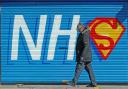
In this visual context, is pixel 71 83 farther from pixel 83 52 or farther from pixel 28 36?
pixel 28 36

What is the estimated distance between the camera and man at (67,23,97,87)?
44.8 feet

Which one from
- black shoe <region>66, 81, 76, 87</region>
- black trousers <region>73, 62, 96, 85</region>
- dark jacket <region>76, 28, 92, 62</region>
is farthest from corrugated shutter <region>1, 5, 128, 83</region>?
dark jacket <region>76, 28, 92, 62</region>

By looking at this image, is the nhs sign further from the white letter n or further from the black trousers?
the black trousers

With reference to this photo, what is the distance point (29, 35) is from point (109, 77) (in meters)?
2.64

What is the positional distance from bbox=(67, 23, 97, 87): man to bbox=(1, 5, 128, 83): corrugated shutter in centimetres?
91

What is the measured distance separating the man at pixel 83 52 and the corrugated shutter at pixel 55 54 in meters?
0.91

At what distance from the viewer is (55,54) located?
14.8 meters

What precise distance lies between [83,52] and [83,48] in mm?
110

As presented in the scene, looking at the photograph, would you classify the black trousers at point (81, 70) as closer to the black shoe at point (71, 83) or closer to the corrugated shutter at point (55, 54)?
the black shoe at point (71, 83)

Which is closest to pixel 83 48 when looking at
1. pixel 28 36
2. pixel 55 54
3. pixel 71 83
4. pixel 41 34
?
pixel 71 83

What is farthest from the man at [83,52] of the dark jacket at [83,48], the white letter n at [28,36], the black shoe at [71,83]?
the white letter n at [28,36]

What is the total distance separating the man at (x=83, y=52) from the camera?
13664 mm

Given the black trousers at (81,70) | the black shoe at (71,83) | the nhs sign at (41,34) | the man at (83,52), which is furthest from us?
the nhs sign at (41,34)

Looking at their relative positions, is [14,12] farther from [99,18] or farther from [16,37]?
[99,18]
